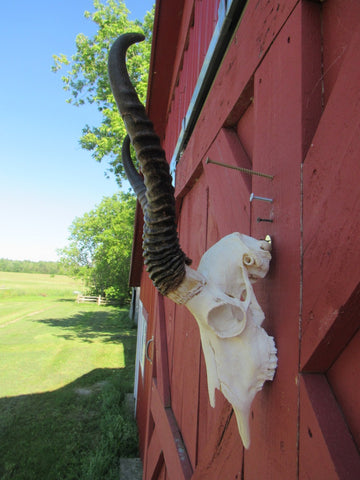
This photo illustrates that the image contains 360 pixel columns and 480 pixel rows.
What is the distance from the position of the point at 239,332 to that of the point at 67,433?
6.37m

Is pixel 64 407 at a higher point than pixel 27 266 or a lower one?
lower

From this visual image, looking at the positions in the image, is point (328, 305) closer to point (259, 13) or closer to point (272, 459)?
point (272, 459)

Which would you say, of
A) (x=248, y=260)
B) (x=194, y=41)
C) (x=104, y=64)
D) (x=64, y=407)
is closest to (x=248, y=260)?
(x=248, y=260)

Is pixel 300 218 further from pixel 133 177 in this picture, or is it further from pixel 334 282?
pixel 133 177

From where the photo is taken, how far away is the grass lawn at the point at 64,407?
15.9ft

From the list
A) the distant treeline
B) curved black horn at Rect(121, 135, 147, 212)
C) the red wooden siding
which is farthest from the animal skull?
the distant treeline

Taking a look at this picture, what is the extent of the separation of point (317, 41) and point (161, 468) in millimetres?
3048

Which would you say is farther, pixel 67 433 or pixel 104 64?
pixel 104 64

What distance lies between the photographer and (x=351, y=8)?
0.78 metres

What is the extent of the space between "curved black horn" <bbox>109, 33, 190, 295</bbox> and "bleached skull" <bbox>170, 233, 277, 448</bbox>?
7cm

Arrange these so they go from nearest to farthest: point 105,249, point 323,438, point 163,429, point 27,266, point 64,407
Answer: point 323,438 < point 163,429 < point 64,407 < point 105,249 < point 27,266

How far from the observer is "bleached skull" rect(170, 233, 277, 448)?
2.91ft

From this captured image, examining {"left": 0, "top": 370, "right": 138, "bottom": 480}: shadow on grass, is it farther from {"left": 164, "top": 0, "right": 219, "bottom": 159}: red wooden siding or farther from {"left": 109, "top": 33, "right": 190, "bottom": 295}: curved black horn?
{"left": 164, "top": 0, "right": 219, "bottom": 159}: red wooden siding

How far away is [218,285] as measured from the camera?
0.92m
